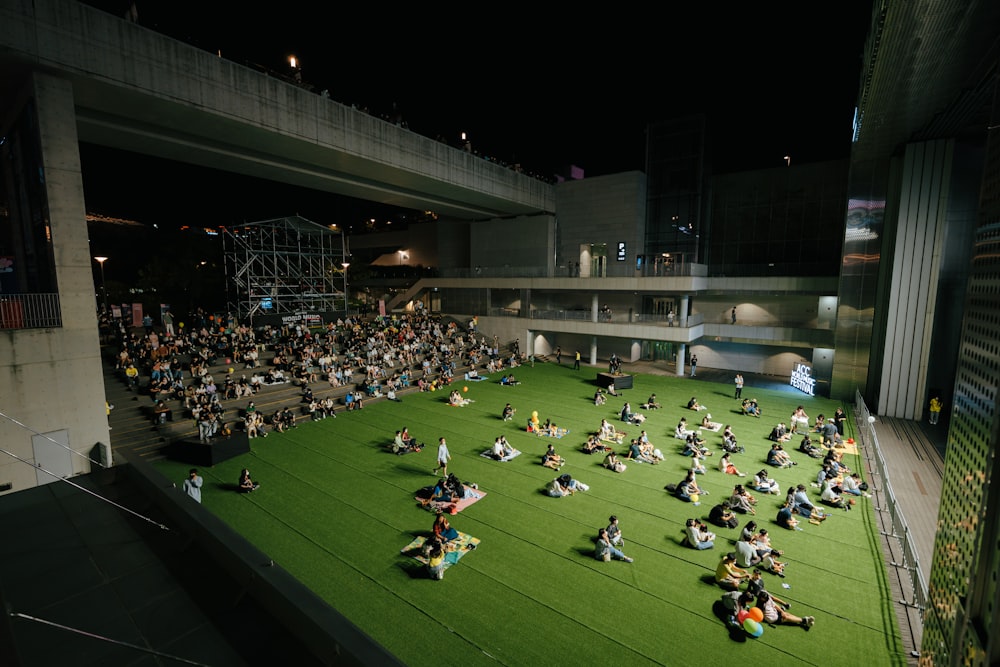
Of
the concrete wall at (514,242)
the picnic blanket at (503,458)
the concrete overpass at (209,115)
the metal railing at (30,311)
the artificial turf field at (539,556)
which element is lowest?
the artificial turf field at (539,556)

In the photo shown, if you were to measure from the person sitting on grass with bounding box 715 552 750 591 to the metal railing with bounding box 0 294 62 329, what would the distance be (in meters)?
18.3

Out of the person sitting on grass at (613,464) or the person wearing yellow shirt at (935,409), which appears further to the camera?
the person wearing yellow shirt at (935,409)

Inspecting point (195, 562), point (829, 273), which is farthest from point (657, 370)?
point (195, 562)

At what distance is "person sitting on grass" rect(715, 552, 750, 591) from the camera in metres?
8.78

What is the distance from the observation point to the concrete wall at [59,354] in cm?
1230

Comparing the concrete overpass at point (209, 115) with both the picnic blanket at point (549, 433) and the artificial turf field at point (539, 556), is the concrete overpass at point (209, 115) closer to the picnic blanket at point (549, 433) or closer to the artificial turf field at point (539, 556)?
the artificial turf field at point (539, 556)

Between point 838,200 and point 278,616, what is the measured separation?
36985mm

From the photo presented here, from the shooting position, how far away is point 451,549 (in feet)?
32.2

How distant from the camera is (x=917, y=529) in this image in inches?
430

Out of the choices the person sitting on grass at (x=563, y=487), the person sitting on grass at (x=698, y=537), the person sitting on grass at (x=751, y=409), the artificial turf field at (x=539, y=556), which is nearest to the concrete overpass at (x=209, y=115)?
the artificial turf field at (x=539, y=556)

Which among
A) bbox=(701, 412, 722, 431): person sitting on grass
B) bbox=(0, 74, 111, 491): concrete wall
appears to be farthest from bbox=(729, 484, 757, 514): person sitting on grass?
bbox=(0, 74, 111, 491): concrete wall

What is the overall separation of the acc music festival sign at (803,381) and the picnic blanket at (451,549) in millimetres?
22525

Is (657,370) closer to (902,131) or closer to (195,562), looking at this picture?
(902,131)

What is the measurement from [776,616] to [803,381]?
2086 cm
